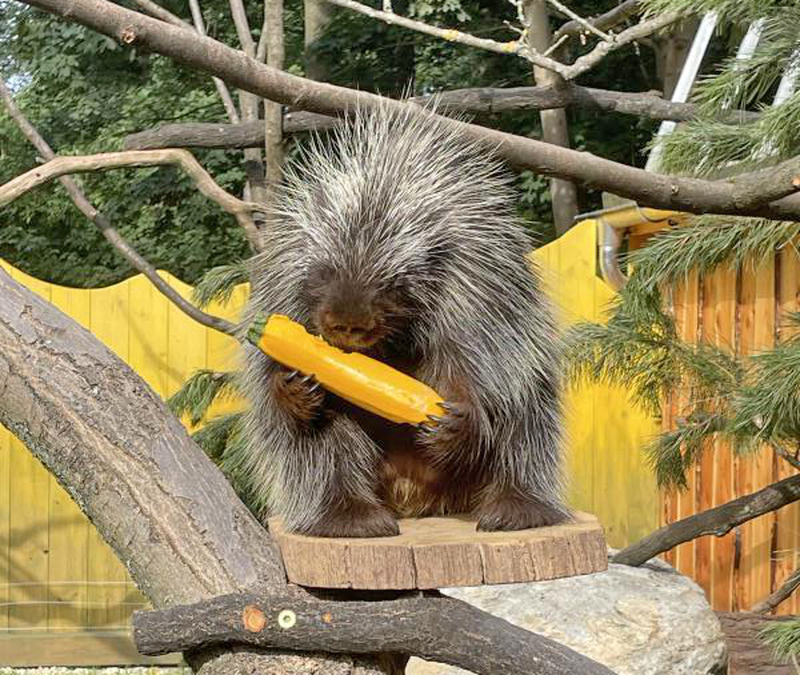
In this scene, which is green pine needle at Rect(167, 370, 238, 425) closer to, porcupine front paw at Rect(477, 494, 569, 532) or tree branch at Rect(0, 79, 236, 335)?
tree branch at Rect(0, 79, 236, 335)

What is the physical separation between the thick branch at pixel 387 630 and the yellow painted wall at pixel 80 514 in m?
3.48

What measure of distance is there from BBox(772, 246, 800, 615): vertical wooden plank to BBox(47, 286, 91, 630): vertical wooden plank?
2619mm

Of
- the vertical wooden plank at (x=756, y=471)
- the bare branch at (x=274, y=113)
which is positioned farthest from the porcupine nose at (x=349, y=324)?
the vertical wooden plank at (x=756, y=471)

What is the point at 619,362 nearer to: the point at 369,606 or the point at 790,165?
the point at 790,165

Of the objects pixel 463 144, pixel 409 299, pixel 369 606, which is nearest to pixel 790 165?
pixel 463 144

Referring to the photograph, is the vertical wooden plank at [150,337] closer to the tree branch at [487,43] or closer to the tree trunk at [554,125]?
the tree branch at [487,43]

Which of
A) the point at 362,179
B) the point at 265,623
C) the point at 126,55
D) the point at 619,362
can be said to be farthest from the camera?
the point at 126,55

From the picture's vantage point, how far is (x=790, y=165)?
1.58 meters

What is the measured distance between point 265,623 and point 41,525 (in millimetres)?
3740

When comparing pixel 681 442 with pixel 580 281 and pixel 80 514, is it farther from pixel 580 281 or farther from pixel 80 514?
pixel 80 514

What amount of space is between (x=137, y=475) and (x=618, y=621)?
1.99 metres

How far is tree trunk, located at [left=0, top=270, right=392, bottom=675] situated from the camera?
1.41 metres

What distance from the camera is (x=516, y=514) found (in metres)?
1.42

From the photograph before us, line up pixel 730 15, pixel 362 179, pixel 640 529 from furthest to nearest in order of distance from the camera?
pixel 640 529
pixel 730 15
pixel 362 179
